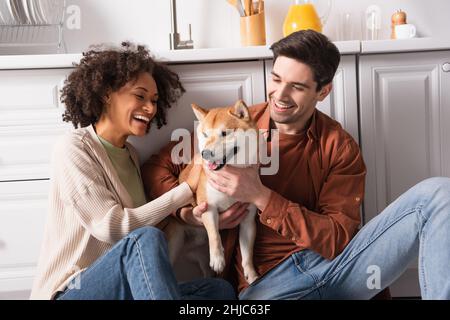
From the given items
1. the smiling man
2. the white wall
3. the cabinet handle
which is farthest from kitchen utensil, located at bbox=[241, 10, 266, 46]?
the cabinet handle

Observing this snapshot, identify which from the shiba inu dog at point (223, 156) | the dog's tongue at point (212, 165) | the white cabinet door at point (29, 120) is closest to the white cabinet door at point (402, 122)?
the shiba inu dog at point (223, 156)

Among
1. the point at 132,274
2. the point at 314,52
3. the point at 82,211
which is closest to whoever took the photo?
the point at 132,274

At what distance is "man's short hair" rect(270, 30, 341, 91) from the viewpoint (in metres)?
1.34

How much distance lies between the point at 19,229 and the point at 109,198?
45cm

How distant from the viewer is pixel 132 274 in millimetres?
1106

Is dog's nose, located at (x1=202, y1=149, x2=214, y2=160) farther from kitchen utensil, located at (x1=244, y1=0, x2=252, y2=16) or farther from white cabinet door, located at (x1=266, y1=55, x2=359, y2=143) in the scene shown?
kitchen utensil, located at (x1=244, y1=0, x2=252, y2=16)

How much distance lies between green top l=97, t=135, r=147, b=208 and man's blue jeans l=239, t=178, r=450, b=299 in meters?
0.39

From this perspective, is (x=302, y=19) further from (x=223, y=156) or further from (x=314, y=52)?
(x=223, y=156)

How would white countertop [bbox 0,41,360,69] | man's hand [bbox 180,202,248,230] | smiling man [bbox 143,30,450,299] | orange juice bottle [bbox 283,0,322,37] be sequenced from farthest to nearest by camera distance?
orange juice bottle [bbox 283,0,322,37] → white countertop [bbox 0,41,360,69] → man's hand [bbox 180,202,248,230] → smiling man [bbox 143,30,450,299]

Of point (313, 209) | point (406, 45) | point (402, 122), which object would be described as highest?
point (406, 45)

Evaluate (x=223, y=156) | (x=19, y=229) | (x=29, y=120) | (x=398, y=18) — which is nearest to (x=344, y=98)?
(x=398, y=18)

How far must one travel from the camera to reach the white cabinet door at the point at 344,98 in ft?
5.10

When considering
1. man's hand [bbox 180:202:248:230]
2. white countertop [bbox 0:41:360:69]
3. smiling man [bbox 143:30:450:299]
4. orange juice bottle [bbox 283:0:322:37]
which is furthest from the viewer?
orange juice bottle [bbox 283:0:322:37]

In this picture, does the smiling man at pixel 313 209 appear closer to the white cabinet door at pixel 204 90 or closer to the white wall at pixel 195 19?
the white cabinet door at pixel 204 90
